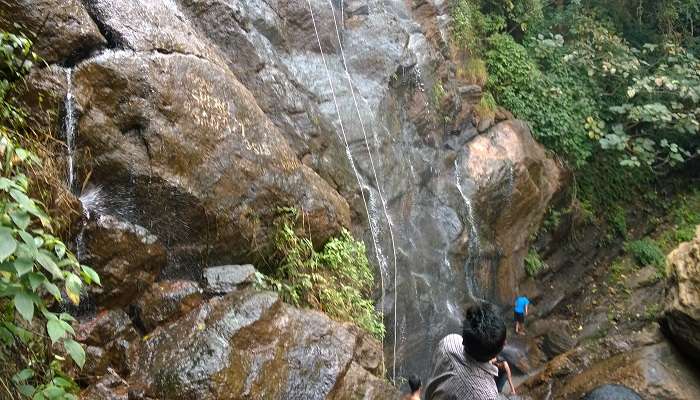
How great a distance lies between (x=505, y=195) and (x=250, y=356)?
21.2 feet

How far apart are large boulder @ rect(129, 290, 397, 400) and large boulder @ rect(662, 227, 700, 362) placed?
417 centimetres

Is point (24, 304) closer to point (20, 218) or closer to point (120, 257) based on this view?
point (20, 218)

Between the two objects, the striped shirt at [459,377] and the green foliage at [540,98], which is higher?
the striped shirt at [459,377]

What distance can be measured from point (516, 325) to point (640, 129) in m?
5.75

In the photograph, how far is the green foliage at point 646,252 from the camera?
11.5 meters

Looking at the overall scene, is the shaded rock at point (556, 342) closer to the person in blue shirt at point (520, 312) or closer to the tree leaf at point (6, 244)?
the person in blue shirt at point (520, 312)

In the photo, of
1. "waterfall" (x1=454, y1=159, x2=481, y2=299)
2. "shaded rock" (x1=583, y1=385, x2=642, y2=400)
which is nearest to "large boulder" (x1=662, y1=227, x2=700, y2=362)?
"waterfall" (x1=454, y1=159, x2=481, y2=299)

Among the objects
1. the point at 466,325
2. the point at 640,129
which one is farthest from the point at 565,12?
the point at 466,325

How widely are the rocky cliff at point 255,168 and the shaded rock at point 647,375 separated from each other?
1.99 metres

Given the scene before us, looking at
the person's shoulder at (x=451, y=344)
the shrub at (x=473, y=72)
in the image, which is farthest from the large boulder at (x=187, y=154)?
the shrub at (x=473, y=72)

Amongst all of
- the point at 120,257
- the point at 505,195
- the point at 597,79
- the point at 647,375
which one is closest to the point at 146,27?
the point at 120,257

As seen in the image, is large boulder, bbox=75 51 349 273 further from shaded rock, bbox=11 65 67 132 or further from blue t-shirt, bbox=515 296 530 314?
blue t-shirt, bbox=515 296 530 314

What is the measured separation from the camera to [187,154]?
16.0 feet

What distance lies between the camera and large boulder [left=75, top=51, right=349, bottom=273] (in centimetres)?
452
